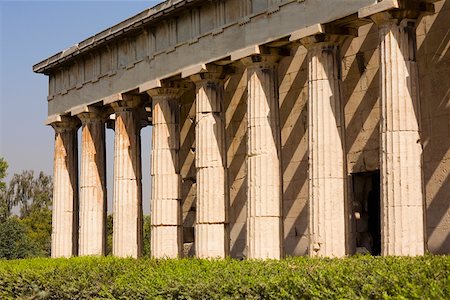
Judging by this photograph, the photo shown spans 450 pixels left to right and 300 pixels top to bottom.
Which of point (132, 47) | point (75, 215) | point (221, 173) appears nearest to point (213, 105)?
point (221, 173)

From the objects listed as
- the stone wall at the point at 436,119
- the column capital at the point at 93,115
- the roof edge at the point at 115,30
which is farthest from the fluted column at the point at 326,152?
the column capital at the point at 93,115

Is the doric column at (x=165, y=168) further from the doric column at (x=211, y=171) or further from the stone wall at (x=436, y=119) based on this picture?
the stone wall at (x=436, y=119)

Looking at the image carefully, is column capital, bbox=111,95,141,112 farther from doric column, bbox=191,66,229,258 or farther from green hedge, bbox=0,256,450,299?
green hedge, bbox=0,256,450,299

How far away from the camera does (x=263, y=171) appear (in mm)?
24359

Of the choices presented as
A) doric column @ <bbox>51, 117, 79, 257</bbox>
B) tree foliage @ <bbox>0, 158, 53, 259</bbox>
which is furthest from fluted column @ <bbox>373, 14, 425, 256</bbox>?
tree foliage @ <bbox>0, 158, 53, 259</bbox>

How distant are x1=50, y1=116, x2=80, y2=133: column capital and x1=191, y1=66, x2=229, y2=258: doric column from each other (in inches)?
381

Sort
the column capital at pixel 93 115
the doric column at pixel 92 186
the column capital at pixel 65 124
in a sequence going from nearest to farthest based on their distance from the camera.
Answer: the column capital at pixel 93 115 → the doric column at pixel 92 186 → the column capital at pixel 65 124

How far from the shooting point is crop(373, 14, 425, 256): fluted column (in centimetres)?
1970

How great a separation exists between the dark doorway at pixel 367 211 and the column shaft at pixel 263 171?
3.28 metres

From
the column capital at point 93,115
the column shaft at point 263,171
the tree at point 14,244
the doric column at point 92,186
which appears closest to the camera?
the column shaft at point 263,171

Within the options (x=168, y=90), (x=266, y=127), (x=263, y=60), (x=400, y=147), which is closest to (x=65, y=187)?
(x=168, y=90)

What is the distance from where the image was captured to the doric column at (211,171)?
87.0 feet

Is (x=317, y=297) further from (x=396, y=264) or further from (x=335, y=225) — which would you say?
(x=335, y=225)

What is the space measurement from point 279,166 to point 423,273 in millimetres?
11826
